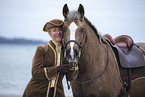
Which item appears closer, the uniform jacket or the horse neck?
the horse neck

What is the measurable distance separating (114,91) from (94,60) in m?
0.60

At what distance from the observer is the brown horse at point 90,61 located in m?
2.14

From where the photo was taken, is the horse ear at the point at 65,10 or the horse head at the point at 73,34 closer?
the horse head at the point at 73,34

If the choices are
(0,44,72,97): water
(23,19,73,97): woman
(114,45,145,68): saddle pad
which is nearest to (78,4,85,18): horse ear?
(23,19,73,97): woman

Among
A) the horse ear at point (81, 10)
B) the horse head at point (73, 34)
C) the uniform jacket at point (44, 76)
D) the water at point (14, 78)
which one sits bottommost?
the water at point (14, 78)

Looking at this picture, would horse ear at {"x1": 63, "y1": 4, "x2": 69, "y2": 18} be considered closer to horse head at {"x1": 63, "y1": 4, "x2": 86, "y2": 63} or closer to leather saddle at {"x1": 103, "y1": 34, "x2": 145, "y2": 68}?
horse head at {"x1": 63, "y1": 4, "x2": 86, "y2": 63}

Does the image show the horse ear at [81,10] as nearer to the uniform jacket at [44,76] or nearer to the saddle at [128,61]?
the uniform jacket at [44,76]

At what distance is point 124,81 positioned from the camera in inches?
111

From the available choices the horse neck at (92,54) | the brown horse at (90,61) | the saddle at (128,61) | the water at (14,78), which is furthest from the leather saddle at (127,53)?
the water at (14,78)

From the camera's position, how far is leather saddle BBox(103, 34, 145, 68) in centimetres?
283

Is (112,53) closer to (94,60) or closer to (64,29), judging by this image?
(94,60)

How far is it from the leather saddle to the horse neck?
1.20 feet

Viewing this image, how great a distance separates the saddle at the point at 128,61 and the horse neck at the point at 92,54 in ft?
1.26

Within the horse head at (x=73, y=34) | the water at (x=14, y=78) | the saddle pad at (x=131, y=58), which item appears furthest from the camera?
the water at (x=14, y=78)
